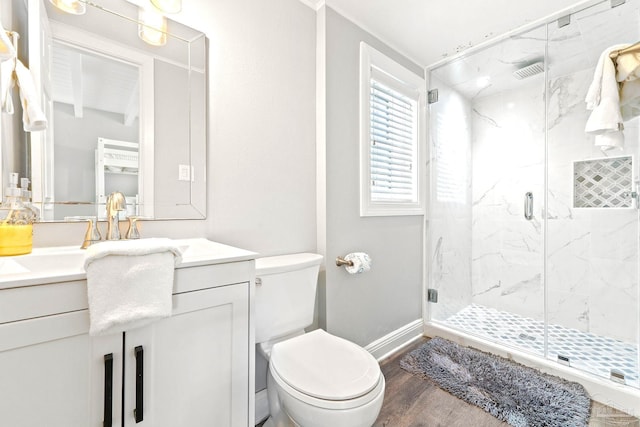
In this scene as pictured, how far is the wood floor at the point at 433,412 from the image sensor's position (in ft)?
4.80

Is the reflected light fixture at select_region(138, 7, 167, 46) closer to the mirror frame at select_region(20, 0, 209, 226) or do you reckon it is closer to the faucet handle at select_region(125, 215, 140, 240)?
the mirror frame at select_region(20, 0, 209, 226)

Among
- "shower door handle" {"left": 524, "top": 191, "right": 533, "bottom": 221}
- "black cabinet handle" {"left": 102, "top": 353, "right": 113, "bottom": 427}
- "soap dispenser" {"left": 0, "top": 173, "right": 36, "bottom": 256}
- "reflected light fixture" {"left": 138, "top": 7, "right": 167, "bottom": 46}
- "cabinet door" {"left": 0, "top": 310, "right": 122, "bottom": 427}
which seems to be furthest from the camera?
"shower door handle" {"left": 524, "top": 191, "right": 533, "bottom": 221}

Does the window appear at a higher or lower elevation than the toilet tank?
higher

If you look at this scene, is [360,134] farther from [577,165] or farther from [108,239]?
[577,165]

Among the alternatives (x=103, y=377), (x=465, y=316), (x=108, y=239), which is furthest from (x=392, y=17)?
(x=465, y=316)

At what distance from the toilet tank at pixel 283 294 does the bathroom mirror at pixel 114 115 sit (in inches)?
16.6

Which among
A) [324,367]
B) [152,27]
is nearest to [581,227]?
[324,367]

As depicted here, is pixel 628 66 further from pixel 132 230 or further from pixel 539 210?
pixel 132 230

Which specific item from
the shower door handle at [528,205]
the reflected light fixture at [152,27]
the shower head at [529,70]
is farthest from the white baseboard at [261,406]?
the shower head at [529,70]

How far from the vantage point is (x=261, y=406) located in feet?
4.88

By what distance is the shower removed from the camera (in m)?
1.91

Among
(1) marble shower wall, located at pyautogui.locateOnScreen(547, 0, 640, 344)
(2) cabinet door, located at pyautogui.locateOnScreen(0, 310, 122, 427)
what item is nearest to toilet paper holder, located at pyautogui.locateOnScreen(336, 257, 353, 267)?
(2) cabinet door, located at pyautogui.locateOnScreen(0, 310, 122, 427)

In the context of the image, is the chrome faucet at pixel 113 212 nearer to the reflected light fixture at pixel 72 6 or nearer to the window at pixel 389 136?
the reflected light fixture at pixel 72 6

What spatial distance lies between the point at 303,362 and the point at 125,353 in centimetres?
66
